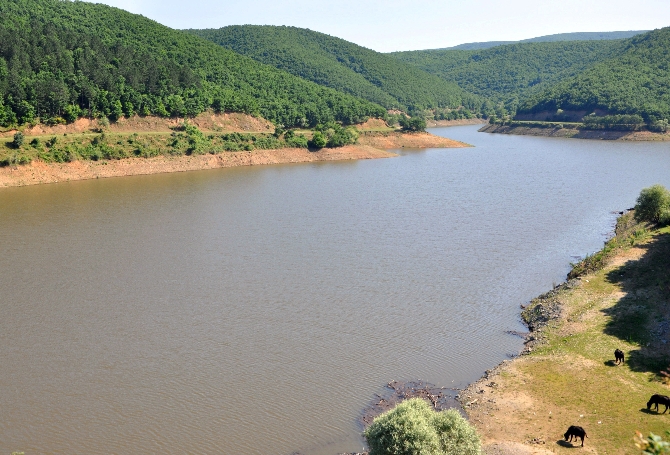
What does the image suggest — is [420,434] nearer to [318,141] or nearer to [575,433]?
[575,433]

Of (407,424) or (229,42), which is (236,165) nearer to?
(407,424)

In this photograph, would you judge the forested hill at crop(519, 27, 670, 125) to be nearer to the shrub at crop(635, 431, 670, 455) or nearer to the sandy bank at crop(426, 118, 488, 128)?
the sandy bank at crop(426, 118, 488, 128)

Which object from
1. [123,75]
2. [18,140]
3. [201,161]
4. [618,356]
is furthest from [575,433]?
[123,75]

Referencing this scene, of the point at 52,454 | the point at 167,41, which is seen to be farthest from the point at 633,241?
the point at 167,41

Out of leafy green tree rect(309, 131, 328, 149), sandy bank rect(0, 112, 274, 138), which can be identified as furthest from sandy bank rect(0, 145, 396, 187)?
sandy bank rect(0, 112, 274, 138)

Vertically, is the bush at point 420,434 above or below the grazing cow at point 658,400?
above

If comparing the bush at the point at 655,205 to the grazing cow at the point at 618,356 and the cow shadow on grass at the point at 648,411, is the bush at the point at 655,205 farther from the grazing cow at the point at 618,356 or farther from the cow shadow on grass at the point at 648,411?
the cow shadow on grass at the point at 648,411

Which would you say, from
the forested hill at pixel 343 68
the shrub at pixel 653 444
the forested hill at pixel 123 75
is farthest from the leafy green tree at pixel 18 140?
the forested hill at pixel 343 68
